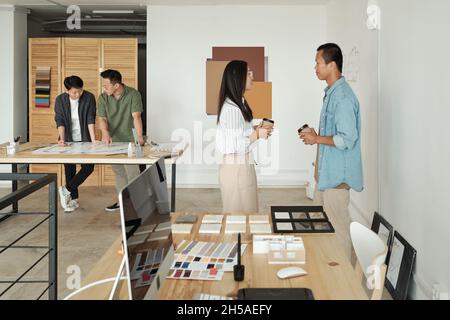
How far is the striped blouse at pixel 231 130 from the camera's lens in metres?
3.34

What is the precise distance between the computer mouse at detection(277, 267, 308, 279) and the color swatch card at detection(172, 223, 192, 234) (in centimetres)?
68

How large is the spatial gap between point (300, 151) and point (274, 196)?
100 centimetres

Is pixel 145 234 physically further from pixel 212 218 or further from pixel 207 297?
pixel 212 218

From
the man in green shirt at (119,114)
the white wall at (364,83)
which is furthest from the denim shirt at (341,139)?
the man in green shirt at (119,114)

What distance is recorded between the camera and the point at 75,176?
5906 mm

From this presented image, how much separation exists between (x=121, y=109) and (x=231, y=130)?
265 cm

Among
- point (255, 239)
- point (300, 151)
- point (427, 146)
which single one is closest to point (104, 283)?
point (255, 239)

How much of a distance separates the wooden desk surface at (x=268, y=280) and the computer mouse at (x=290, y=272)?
2 cm

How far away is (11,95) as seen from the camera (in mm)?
7539

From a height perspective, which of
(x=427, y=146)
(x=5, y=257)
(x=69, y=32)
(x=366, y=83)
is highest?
(x=69, y=32)

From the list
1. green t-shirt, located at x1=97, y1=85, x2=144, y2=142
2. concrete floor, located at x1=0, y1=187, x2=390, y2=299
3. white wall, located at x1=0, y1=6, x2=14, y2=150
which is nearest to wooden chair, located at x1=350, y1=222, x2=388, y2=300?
concrete floor, located at x1=0, y1=187, x2=390, y2=299

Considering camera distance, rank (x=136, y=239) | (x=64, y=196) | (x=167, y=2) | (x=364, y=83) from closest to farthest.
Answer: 1. (x=136, y=239)
2. (x=364, y=83)
3. (x=64, y=196)
4. (x=167, y=2)

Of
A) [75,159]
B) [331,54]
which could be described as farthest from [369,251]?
[75,159]

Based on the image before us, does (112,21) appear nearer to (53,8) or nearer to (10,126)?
(53,8)
